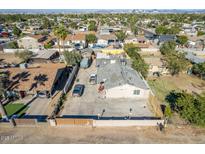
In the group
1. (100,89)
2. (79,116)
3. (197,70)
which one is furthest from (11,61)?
(197,70)

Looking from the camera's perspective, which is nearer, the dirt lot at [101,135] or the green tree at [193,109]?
the dirt lot at [101,135]

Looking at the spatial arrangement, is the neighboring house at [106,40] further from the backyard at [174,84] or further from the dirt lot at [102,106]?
the dirt lot at [102,106]

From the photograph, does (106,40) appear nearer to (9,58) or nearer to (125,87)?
(9,58)

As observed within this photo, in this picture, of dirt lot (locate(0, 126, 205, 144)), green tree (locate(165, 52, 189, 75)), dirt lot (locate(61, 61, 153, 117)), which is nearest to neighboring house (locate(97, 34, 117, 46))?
green tree (locate(165, 52, 189, 75))

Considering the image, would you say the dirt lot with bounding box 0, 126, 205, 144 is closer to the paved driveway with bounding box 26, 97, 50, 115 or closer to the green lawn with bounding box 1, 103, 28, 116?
the green lawn with bounding box 1, 103, 28, 116

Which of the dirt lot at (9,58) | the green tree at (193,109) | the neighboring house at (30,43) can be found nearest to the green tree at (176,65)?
the green tree at (193,109)

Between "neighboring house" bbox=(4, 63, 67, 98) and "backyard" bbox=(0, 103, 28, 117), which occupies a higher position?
"neighboring house" bbox=(4, 63, 67, 98)

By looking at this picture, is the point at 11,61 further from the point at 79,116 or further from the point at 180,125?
the point at 180,125
